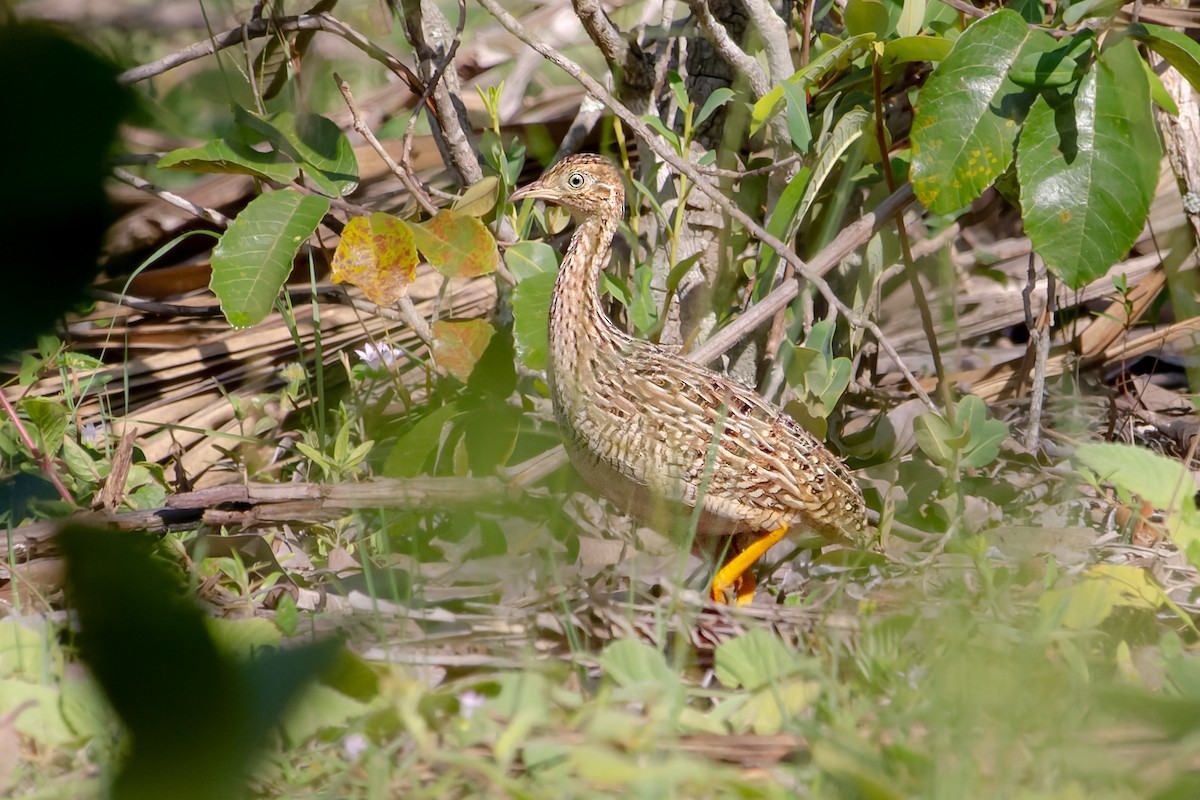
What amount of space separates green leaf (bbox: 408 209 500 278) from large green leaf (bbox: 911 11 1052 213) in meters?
1.39

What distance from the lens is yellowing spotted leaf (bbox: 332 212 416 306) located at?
3.84m

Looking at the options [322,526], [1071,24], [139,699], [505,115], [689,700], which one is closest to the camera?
[139,699]

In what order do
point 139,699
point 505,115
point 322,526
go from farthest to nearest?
Answer: point 505,115 < point 322,526 < point 139,699

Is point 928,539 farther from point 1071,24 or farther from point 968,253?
point 968,253

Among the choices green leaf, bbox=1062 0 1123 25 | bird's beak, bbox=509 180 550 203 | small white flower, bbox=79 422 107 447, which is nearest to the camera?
green leaf, bbox=1062 0 1123 25

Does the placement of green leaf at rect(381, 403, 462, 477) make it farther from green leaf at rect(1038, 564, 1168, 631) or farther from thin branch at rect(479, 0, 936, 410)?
green leaf at rect(1038, 564, 1168, 631)

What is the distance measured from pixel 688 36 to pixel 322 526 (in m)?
2.35

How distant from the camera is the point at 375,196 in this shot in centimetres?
524

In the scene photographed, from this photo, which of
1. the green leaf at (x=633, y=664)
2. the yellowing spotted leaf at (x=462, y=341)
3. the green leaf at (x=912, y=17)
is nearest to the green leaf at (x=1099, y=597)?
the green leaf at (x=633, y=664)

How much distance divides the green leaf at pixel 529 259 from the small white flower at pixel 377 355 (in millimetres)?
703

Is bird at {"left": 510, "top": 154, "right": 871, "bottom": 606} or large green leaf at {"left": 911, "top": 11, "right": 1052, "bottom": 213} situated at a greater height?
large green leaf at {"left": 911, "top": 11, "right": 1052, "bottom": 213}

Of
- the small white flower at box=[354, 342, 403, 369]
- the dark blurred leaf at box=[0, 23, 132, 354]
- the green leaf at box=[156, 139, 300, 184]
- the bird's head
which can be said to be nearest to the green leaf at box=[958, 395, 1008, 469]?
the bird's head

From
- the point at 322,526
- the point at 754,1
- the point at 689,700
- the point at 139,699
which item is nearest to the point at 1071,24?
the point at 754,1

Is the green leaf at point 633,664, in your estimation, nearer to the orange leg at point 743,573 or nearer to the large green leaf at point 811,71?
the orange leg at point 743,573
